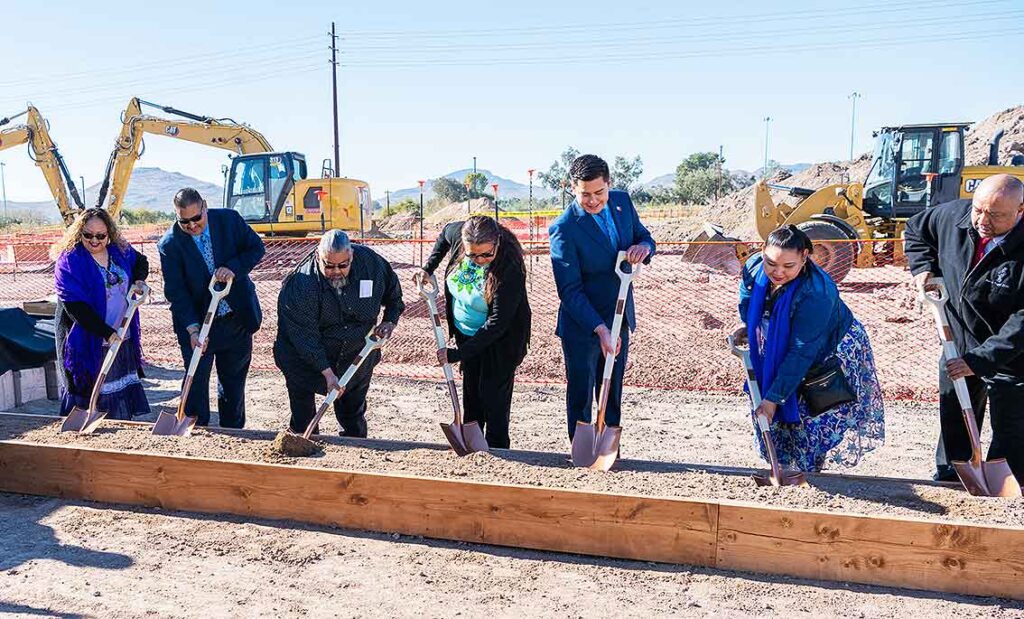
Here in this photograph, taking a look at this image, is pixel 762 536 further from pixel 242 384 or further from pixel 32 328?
pixel 32 328

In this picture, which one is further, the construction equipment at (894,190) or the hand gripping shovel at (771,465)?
the construction equipment at (894,190)

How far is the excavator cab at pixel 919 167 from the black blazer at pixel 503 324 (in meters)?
11.4

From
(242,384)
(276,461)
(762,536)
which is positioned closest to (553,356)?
(242,384)

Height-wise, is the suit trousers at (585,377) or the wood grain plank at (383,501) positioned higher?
the suit trousers at (585,377)

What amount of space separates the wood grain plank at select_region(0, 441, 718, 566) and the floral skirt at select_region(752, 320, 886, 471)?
71 centimetres

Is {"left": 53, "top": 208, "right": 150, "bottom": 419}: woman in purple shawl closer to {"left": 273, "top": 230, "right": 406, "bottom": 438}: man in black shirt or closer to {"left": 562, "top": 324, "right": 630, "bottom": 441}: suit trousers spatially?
{"left": 273, "top": 230, "right": 406, "bottom": 438}: man in black shirt

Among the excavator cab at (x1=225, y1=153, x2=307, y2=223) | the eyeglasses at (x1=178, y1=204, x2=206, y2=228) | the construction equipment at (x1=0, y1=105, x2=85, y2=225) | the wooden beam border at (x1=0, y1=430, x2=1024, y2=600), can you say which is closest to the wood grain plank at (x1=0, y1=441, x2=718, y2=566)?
the wooden beam border at (x1=0, y1=430, x2=1024, y2=600)

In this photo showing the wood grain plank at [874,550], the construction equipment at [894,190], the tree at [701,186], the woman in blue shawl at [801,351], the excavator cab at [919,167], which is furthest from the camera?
the tree at [701,186]

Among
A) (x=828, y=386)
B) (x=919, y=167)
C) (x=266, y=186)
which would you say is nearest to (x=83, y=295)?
(x=828, y=386)

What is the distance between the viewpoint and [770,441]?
3.52m

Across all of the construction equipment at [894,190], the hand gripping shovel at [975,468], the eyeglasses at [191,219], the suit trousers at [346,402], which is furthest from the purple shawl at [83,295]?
the construction equipment at [894,190]

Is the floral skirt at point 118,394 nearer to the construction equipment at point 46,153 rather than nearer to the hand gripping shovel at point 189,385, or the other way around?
the hand gripping shovel at point 189,385

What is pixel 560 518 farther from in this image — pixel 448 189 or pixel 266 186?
pixel 448 189

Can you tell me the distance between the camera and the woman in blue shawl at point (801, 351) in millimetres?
3385
